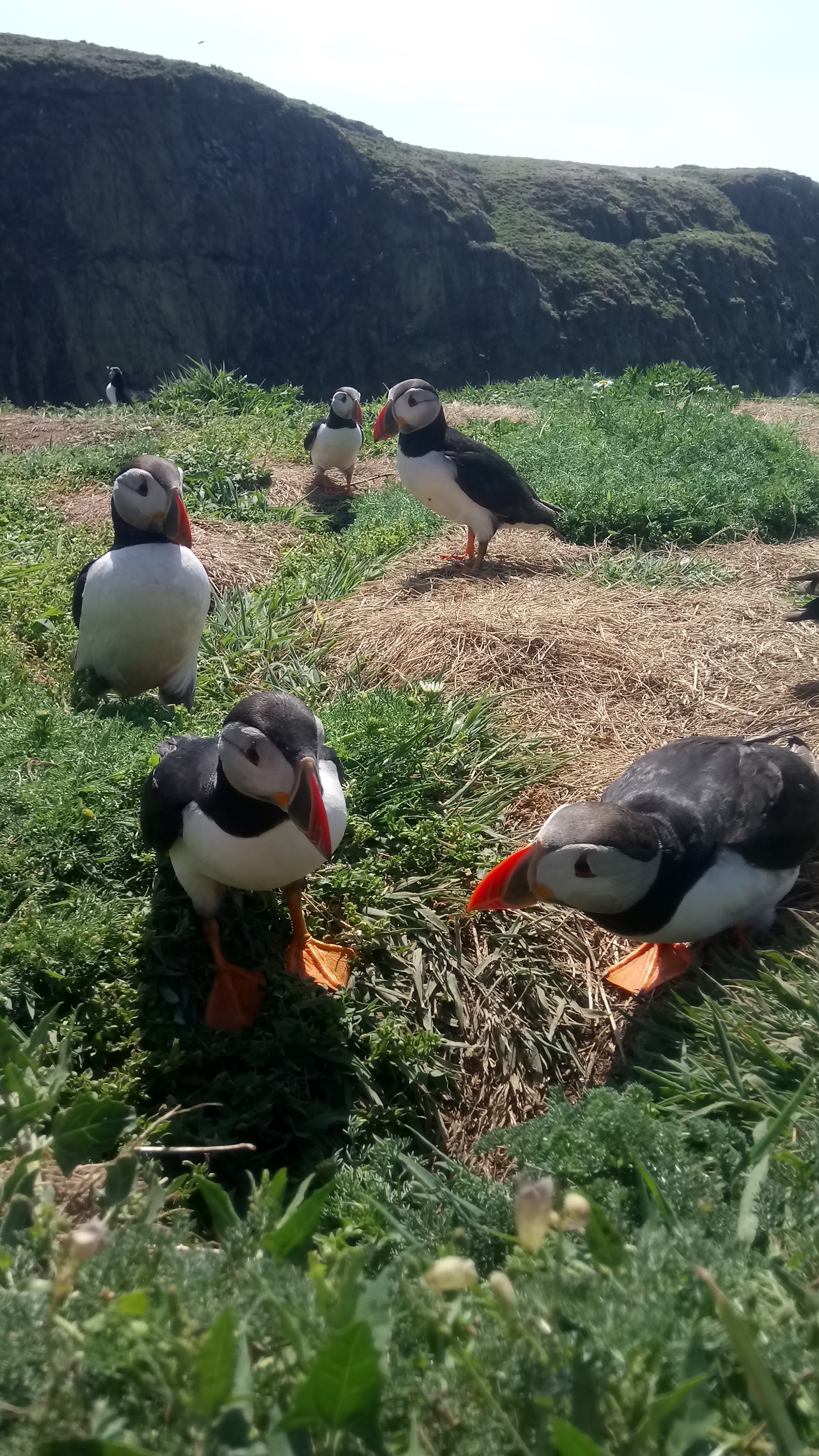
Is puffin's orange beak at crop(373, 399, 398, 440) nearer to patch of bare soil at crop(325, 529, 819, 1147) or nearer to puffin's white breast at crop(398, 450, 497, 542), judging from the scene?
puffin's white breast at crop(398, 450, 497, 542)

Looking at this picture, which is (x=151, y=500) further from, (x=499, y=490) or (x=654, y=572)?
(x=654, y=572)

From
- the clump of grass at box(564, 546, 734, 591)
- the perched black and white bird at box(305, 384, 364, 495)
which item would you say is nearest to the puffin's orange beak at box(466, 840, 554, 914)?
the clump of grass at box(564, 546, 734, 591)

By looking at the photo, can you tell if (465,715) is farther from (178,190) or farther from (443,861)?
(178,190)

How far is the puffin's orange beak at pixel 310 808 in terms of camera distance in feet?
8.88

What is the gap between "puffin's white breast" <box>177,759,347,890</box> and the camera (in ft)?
9.70

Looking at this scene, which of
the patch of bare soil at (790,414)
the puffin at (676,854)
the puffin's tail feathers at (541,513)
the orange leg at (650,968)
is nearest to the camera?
the puffin at (676,854)

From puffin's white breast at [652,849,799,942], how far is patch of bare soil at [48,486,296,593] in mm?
3952

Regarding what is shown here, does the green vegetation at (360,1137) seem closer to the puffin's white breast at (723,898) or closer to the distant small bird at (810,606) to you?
the puffin's white breast at (723,898)

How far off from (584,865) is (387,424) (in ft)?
18.0

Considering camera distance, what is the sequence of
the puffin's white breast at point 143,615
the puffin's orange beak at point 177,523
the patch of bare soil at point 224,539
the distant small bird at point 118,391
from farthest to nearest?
the distant small bird at point 118,391, the patch of bare soil at point 224,539, the puffin's orange beak at point 177,523, the puffin's white breast at point 143,615

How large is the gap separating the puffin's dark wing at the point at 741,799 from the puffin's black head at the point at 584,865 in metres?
0.21

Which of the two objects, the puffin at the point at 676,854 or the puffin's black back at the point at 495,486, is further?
the puffin's black back at the point at 495,486

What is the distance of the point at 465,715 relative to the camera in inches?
178

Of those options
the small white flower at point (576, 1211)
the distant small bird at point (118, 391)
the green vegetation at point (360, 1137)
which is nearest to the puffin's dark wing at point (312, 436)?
the green vegetation at point (360, 1137)
